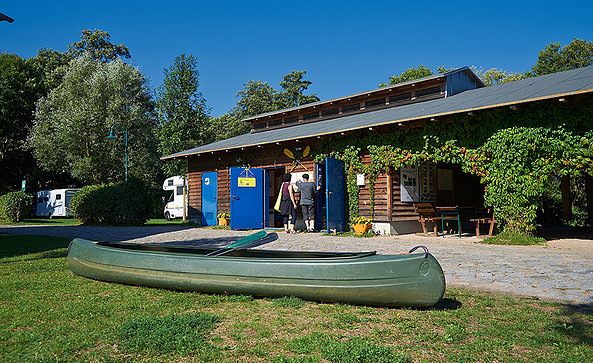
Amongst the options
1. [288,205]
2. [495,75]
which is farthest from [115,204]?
[495,75]

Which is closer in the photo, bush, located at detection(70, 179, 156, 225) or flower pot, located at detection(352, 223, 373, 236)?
flower pot, located at detection(352, 223, 373, 236)

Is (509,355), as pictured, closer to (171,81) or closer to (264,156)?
(264,156)

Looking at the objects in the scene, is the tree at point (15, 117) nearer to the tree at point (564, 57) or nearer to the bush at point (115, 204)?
the bush at point (115, 204)

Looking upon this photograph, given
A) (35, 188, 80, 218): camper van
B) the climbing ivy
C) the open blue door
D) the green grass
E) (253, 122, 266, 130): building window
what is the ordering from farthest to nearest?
(35, 188, 80, 218): camper van, (253, 122, 266, 130): building window, the open blue door, the green grass, the climbing ivy

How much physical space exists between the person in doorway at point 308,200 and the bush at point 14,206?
59.4 feet

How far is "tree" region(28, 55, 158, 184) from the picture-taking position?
2808cm

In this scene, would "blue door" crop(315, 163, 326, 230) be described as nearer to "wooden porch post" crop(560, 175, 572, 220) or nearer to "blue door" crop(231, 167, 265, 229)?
"blue door" crop(231, 167, 265, 229)

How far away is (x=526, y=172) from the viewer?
978 cm

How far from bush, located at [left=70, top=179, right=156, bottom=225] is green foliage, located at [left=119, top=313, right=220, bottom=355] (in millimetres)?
15328

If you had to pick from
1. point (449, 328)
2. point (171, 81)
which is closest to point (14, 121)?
point (171, 81)

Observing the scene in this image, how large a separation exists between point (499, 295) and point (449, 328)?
1598 millimetres

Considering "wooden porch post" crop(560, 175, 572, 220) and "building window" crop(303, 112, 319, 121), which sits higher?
"building window" crop(303, 112, 319, 121)

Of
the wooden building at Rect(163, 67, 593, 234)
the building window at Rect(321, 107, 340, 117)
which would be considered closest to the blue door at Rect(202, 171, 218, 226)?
the wooden building at Rect(163, 67, 593, 234)

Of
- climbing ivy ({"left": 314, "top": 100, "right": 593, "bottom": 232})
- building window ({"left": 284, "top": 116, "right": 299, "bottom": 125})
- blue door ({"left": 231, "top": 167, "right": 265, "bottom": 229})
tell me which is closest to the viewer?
climbing ivy ({"left": 314, "top": 100, "right": 593, "bottom": 232})
